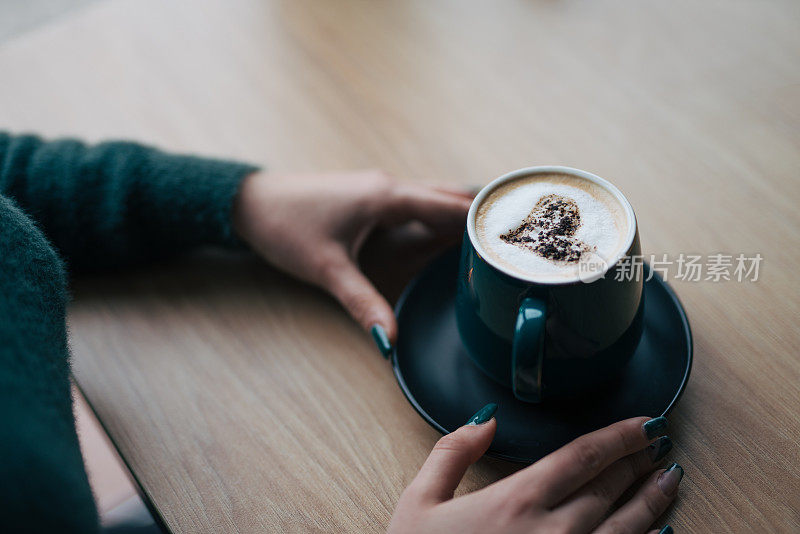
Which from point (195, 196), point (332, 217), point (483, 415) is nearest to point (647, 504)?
point (483, 415)

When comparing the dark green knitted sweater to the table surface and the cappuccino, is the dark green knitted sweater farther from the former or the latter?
the cappuccino

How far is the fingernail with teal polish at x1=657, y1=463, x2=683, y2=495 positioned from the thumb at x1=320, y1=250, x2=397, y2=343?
24 centimetres

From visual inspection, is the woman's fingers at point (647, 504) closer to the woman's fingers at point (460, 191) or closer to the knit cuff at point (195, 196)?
the woman's fingers at point (460, 191)

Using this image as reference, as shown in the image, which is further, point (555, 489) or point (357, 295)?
point (357, 295)

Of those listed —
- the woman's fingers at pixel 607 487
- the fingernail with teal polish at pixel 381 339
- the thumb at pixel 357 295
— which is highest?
the thumb at pixel 357 295

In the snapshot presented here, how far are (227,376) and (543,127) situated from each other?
1.44 feet

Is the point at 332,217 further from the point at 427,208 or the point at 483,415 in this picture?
the point at 483,415

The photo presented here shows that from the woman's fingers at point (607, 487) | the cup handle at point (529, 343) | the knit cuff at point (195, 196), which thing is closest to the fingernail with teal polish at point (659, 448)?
the woman's fingers at point (607, 487)

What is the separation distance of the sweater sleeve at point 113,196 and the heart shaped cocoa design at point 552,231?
1.05ft

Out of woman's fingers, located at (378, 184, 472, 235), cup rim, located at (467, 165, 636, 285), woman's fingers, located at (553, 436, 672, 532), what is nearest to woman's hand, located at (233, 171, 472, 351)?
woman's fingers, located at (378, 184, 472, 235)

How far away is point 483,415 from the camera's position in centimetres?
49

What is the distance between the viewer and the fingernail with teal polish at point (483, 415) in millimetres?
488

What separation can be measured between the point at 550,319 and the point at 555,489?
121 millimetres

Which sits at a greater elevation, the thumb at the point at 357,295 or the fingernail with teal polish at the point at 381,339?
the thumb at the point at 357,295
